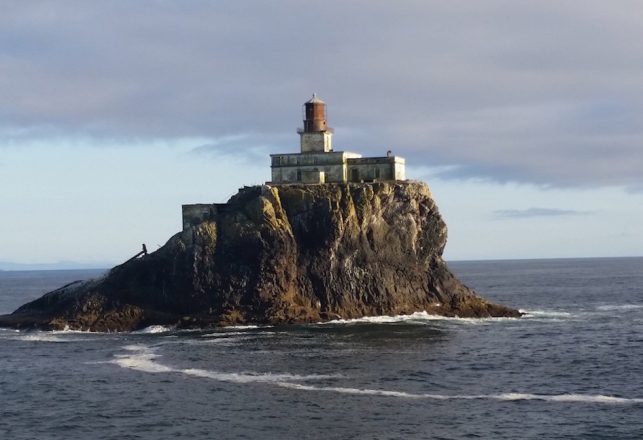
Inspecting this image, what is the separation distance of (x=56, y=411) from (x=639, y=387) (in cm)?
3284

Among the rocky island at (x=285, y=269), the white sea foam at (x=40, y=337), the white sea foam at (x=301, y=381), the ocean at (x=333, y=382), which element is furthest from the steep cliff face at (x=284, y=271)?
the white sea foam at (x=301, y=381)

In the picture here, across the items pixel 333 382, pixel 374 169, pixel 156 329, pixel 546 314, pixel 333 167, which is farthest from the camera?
pixel 333 167

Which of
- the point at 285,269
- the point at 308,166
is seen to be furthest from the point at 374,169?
the point at 285,269

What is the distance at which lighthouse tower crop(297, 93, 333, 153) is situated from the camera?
10281 centimetres

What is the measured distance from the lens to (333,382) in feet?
178

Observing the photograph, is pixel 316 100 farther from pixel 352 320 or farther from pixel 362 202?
pixel 352 320

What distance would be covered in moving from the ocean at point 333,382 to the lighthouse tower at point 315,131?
25338 millimetres

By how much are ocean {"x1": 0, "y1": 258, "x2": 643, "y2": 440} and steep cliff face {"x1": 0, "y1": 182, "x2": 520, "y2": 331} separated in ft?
12.7

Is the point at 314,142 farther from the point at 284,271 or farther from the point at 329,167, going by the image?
the point at 284,271

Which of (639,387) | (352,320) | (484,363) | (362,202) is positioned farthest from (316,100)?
(639,387)

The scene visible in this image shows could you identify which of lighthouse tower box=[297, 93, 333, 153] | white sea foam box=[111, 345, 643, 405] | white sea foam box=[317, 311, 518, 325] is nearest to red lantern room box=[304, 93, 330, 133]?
lighthouse tower box=[297, 93, 333, 153]

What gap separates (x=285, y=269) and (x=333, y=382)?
109ft

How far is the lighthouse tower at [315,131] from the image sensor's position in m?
103

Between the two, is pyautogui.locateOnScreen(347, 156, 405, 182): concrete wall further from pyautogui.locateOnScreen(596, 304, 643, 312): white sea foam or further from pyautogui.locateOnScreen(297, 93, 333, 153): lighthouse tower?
pyautogui.locateOnScreen(596, 304, 643, 312): white sea foam
